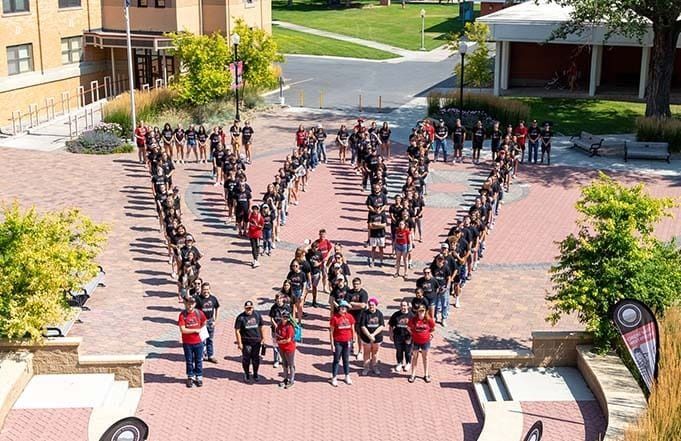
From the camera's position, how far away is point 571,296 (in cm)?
1562

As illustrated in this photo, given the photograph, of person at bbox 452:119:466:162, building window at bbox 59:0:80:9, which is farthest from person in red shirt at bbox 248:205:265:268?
building window at bbox 59:0:80:9

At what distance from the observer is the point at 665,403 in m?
12.8

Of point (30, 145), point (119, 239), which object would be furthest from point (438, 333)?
point (30, 145)

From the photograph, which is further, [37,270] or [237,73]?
[237,73]

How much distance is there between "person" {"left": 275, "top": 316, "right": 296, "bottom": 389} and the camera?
50.8 ft

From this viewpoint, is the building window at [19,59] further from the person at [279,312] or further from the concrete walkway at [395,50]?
the person at [279,312]

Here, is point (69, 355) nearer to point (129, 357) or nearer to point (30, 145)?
point (129, 357)

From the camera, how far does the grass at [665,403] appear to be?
482 inches

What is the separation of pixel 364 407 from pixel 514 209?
43.0 feet

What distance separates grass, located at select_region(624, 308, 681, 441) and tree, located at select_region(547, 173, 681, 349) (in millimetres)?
1000

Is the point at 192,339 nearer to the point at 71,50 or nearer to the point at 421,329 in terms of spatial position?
the point at 421,329

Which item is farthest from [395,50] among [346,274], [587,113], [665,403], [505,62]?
[665,403]

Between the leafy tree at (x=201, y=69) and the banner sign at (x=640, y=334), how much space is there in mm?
26570

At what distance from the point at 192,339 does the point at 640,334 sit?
6.85 metres
